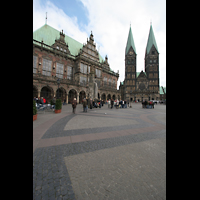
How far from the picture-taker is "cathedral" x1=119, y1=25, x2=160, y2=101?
167 ft

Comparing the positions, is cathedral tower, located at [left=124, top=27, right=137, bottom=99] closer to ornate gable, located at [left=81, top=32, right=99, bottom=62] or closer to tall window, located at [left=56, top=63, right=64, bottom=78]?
ornate gable, located at [left=81, top=32, right=99, bottom=62]

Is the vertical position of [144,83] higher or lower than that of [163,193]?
higher

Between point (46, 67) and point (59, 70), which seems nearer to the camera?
point (46, 67)

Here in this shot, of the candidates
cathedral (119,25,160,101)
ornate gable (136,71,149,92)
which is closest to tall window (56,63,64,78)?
cathedral (119,25,160,101)

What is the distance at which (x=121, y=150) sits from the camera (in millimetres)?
2639

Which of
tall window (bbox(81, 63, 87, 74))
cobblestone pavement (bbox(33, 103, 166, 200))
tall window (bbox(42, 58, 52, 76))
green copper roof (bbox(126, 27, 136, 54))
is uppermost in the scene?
green copper roof (bbox(126, 27, 136, 54))

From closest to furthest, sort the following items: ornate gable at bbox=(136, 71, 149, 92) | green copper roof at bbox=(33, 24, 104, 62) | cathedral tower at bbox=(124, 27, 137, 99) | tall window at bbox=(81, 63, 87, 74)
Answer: green copper roof at bbox=(33, 24, 104, 62) → tall window at bbox=(81, 63, 87, 74) → ornate gable at bbox=(136, 71, 149, 92) → cathedral tower at bbox=(124, 27, 137, 99)

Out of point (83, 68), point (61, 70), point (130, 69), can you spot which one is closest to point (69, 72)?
point (61, 70)

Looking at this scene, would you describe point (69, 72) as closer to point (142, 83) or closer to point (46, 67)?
point (46, 67)

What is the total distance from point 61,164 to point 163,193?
1.87 meters

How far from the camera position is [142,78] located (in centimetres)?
5259
